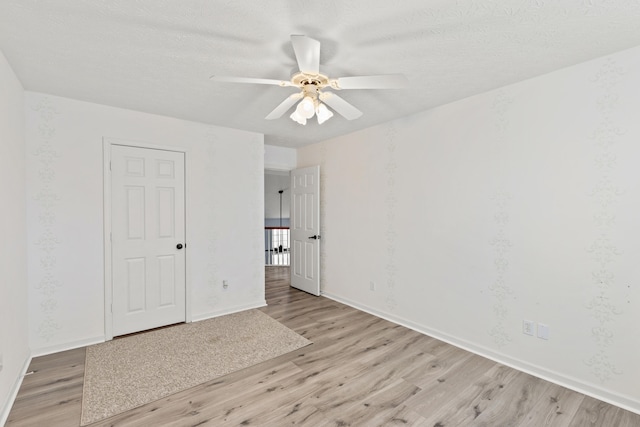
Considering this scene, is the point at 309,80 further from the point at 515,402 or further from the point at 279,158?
the point at 279,158

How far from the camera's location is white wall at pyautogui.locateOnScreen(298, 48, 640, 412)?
207cm

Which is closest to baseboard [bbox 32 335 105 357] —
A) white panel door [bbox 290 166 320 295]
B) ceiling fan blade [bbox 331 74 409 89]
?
white panel door [bbox 290 166 320 295]

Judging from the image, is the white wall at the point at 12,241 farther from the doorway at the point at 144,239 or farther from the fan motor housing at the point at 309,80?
the fan motor housing at the point at 309,80

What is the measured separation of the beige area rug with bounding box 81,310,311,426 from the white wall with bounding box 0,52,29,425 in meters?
0.48

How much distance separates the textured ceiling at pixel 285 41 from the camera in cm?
159

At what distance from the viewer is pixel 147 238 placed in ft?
11.0

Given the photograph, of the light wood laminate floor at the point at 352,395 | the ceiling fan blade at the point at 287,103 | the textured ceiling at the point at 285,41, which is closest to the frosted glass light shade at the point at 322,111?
the ceiling fan blade at the point at 287,103

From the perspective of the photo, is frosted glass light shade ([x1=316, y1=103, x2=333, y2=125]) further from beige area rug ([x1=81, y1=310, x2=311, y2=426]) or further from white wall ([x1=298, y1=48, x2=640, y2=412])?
beige area rug ([x1=81, y1=310, x2=311, y2=426])

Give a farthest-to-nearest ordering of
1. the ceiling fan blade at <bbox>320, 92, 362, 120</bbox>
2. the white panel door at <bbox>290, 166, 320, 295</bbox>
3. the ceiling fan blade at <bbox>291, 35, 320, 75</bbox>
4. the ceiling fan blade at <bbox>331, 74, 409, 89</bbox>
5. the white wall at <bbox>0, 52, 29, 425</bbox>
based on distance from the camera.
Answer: the white panel door at <bbox>290, 166, 320, 295</bbox> → the ceiling fan blade at <bbox>320, 92, 362, 120</bbox> → the white wall at <bbox>0, 52, 29, 425</bbox> → the ceiling fan blade at <bbox>331, 74, 409, 89</bbox> → the ceiling fan blade at <bbox>291, 35, 320, 75</bbox>

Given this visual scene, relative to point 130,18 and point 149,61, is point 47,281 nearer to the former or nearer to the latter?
point 149,61

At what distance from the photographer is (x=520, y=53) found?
81.2 inches

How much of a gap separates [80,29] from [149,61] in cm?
43

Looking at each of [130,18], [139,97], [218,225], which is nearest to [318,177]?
[218,225]

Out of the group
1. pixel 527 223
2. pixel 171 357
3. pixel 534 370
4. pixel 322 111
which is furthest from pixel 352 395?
pixel 322 111
